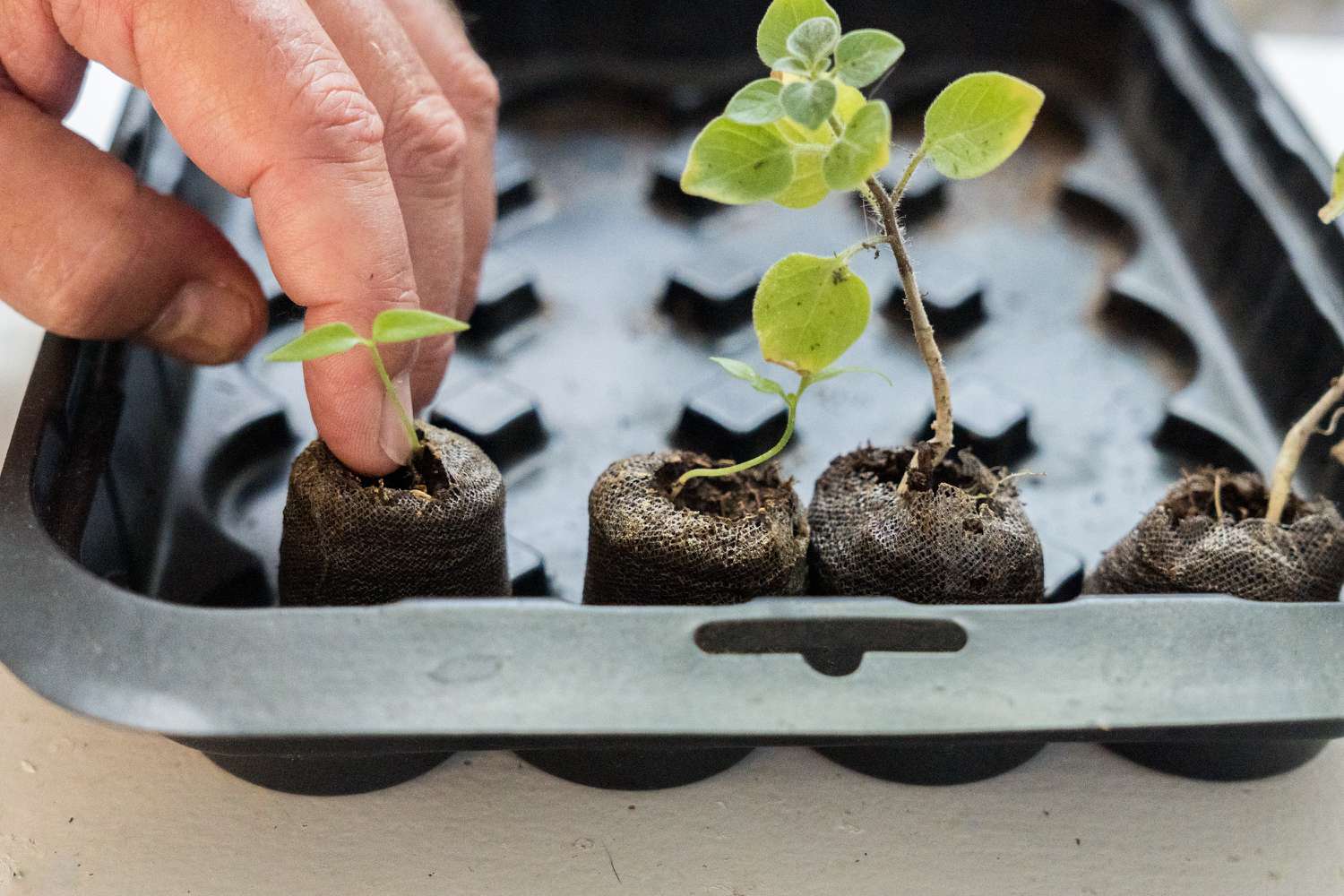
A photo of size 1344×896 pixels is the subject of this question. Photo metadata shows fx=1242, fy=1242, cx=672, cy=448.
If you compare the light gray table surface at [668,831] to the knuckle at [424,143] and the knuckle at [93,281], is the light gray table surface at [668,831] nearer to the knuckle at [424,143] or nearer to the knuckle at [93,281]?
the knuckle at [93,281]

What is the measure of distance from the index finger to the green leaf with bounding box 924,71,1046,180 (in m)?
0.27

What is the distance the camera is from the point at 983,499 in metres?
0.62

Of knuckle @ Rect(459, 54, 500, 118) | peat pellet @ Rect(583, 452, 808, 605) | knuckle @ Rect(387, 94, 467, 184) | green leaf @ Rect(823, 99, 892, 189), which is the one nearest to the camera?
green leaf @ Rect(823, 99, 892, 189)

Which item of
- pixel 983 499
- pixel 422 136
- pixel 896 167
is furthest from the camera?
pixel 896 167

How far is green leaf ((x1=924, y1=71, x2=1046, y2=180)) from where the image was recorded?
0.51 meters

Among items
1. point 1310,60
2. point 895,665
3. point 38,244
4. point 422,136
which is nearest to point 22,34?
point 38,244

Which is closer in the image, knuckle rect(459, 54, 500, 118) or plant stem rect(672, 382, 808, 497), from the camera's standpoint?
plant stem rect(672, 382, 808, 497)

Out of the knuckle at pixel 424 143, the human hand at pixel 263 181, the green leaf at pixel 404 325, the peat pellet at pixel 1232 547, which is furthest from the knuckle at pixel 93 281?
the peat pellet at pixel 1232 547

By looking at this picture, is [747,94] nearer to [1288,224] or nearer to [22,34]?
[22,34]

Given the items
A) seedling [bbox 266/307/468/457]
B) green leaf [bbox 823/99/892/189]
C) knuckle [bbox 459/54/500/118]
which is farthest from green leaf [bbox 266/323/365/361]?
knuckle [bbox 459/54/500/118]

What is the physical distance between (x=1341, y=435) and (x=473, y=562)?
22.1 inches

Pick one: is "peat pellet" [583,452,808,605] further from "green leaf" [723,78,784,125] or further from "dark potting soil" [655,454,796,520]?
"green leaf" [723,78,784,125]

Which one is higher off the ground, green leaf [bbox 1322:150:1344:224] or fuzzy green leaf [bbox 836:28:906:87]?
fuzzy green leaf [bbox 836:28:906:87]

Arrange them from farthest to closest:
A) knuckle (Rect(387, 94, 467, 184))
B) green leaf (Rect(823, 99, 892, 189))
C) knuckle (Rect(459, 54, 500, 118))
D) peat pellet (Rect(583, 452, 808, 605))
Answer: knuckle (Rect(459, 54, 500, 118))
knuckle (Rect(387, 94, 467, 184))
peat pellet (Rect(583, 452, 808, 605))
green leaf (Rect(823, 99, 892, 189))
